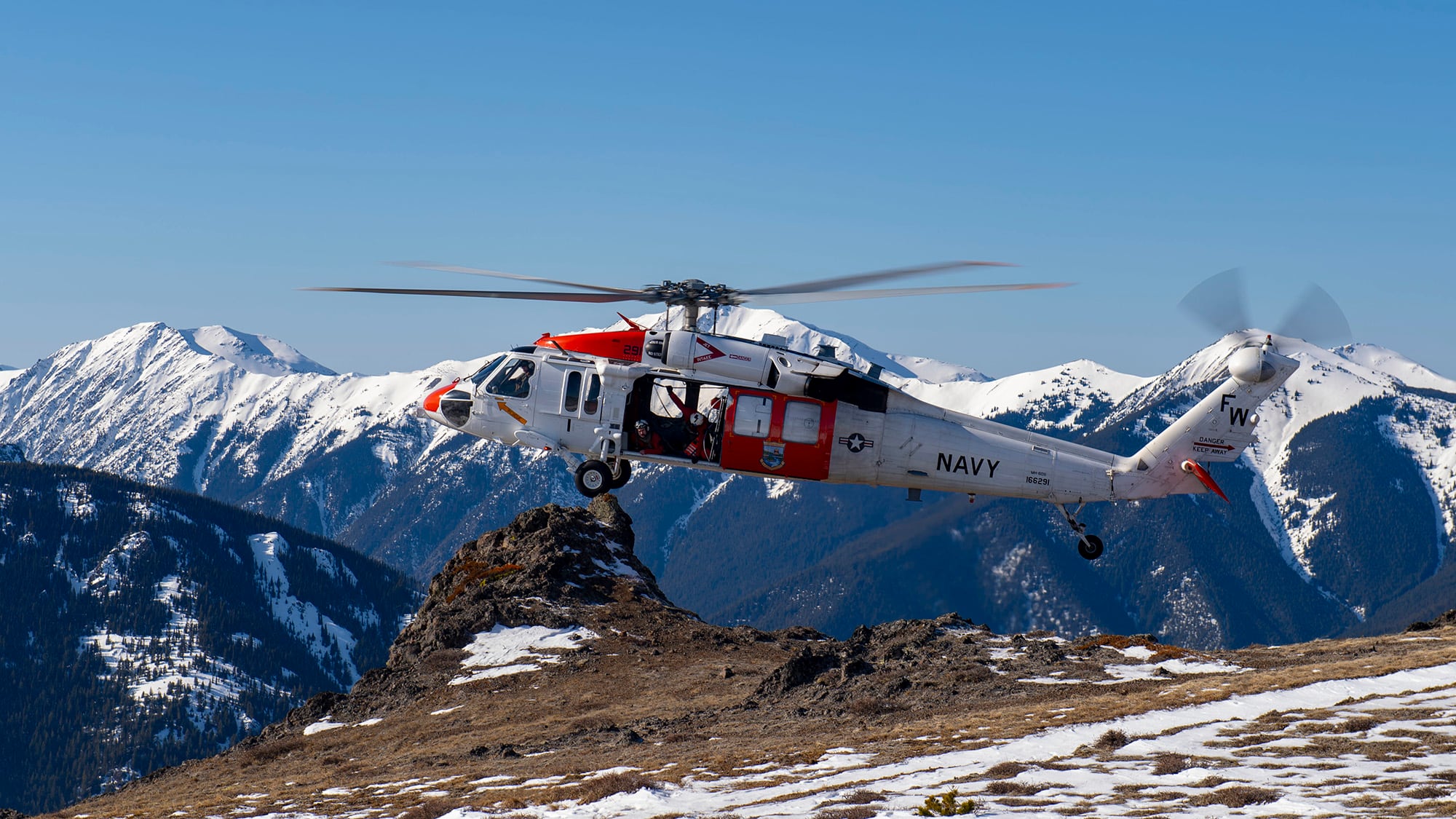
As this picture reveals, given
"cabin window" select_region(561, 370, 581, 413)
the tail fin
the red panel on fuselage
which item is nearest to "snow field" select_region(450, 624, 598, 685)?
"cabin window" select_region(561, 370, 581, 413)

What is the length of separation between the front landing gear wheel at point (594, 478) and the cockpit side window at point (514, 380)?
3353 mm

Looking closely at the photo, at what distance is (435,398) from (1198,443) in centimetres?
2661

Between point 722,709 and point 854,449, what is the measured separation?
18413mm

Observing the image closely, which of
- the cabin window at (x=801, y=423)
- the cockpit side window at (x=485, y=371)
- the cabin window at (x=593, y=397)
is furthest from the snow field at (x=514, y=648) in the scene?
the cabin window at (x=801, y=423)

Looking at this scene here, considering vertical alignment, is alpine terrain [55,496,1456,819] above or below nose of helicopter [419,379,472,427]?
→ below

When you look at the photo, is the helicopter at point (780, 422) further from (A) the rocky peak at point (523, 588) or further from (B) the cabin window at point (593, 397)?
(A) the rocky peak at point (523, 588)

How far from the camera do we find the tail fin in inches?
1715

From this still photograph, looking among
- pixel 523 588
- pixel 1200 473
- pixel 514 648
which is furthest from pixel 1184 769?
pixel 523 588

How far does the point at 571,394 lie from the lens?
4338cm

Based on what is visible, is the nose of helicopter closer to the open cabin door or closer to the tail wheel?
the tail wheel

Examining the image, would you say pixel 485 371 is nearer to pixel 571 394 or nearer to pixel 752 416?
pixel 571 394

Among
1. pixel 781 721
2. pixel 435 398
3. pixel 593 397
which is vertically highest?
pixel 593 397

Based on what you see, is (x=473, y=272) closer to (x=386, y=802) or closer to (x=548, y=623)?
(x=386, y=802)

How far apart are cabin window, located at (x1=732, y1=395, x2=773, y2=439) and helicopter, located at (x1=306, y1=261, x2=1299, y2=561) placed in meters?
0.04
